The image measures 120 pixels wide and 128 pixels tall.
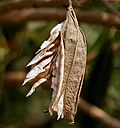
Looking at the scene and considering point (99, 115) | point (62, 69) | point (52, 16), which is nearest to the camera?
point (62, 69)

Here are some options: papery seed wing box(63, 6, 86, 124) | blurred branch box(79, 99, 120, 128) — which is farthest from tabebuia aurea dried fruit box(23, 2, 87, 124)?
blurred branch box(79, 99, 120, 128)

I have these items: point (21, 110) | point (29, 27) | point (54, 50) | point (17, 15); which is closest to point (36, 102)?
point (21, 110)

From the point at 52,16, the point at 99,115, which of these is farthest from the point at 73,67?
the point at 99,115

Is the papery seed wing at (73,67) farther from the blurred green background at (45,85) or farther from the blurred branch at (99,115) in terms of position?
the blurred branch at (99,115)

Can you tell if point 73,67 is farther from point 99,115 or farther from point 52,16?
point 99,115

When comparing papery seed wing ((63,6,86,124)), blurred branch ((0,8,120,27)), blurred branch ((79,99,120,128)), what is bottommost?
blurred branch ((79,99,120,128))

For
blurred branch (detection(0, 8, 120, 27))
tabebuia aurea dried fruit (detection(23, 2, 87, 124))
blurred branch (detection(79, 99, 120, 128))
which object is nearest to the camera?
tabebuia aurea dried fruit (detection(23, 2, 87, 124))

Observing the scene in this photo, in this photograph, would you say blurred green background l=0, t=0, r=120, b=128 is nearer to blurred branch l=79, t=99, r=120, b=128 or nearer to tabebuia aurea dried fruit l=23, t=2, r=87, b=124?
blurred branch l=79, t=99, r=120, b=128
